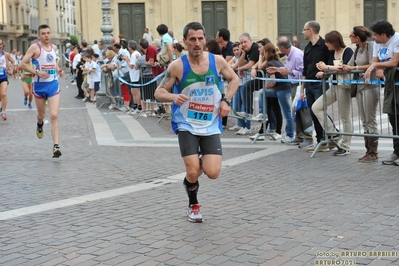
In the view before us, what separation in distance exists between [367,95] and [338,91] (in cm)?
66

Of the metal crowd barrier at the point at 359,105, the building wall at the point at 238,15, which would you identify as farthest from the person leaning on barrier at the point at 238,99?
the building wall at the point at 238,15

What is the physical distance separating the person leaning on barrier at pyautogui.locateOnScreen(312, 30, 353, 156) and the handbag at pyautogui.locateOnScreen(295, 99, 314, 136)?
0.76 metres

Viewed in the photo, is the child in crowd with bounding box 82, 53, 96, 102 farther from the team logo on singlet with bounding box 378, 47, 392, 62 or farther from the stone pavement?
the team logo on singlet with bounding box 378, 47, 392, 62

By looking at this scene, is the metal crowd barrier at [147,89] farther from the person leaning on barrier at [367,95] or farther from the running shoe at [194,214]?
the running shoe at [194,214]

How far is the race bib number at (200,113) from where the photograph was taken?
6.61 metres

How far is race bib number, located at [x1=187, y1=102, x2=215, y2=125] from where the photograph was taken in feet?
21.7

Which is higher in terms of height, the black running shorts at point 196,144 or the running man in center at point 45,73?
the running man in center at point 45,73

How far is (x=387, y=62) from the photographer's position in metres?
9.24

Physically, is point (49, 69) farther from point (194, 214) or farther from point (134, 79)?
point (134, 79)

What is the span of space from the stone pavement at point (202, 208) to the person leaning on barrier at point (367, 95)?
0.36m

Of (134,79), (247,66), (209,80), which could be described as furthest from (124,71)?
(209,80)

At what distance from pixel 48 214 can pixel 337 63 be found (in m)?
5.16

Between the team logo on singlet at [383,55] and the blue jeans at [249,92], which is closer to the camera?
the team logo on singlet at [383,55]

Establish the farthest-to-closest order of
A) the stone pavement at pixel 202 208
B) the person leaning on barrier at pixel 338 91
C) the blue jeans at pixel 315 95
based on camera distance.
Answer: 1. the blue jeans at pixel 315 95
2. the person leaning on barrier at pixel 338 91
3. the stone pavement at pixel 202 208
